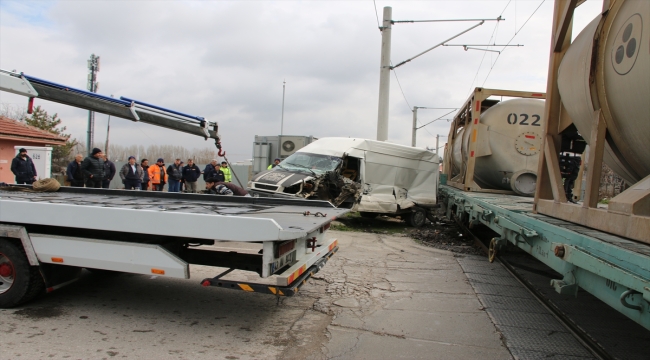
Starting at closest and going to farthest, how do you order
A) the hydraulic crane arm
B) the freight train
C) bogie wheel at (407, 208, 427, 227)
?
the freight train
the hydraulic crane arm
bogie wheel at (407, 208, 427, 227)

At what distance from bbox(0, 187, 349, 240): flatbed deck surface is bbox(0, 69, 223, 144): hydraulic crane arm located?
1.03m

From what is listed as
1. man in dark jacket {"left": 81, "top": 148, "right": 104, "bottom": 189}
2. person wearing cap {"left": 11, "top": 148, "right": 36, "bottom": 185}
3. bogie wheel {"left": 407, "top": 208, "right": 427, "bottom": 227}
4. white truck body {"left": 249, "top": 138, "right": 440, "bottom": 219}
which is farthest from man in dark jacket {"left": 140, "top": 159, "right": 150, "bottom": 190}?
bogie wheel {"left": 407, "top": 208, "right": 427, "bottom": 227}

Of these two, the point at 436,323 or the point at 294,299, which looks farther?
the point at 294,299

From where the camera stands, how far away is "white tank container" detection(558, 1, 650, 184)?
3.32m

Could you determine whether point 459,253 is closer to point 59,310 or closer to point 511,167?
point 511,167

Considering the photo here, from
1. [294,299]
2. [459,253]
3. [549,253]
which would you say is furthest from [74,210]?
[459,253]

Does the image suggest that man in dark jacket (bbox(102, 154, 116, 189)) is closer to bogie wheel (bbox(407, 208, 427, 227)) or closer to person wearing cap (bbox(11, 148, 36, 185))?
person wearing cap (bbox(11, 148, 36, 185))

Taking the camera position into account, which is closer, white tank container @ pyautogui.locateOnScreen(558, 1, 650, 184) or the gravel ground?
white tank container @ pyautogui.locateOnScreen(558, 1, 650, 184)

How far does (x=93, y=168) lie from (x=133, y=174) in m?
2.66

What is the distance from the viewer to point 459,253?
346 inches

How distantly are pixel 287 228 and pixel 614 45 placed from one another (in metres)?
3.19

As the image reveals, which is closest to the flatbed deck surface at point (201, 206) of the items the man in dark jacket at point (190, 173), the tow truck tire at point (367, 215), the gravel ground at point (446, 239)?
the gravel ground at point (446, 239)

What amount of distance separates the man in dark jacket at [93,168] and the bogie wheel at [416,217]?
832 cm

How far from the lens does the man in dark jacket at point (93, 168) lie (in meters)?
10.9
